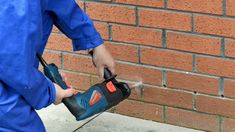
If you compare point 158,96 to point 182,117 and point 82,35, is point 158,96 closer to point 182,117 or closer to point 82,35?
point 182,117

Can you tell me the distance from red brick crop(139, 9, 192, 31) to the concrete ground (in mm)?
676

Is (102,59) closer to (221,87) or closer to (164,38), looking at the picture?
(164,38)

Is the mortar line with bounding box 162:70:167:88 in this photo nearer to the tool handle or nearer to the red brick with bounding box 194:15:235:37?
the red brick with bounding box 194:15:235:37

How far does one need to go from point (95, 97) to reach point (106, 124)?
82 centimetres

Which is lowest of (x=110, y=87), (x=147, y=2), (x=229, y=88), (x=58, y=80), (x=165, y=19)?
(x=229, y=88)

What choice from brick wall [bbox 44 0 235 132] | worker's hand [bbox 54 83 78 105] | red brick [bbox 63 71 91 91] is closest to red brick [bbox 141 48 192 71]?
brick wall [bbox 44 0 235 132]

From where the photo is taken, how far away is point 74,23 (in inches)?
125

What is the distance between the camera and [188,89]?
377 cm

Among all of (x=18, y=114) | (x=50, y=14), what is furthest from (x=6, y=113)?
(x=50, y=14)

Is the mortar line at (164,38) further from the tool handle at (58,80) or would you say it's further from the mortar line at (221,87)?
the tool handle at (58,80)

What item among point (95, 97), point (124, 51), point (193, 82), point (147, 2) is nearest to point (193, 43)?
point (193, 82)

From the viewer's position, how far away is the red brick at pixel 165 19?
11.9 feet

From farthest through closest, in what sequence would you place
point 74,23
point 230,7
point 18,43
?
point 230,7
point 74,23
point 18,43

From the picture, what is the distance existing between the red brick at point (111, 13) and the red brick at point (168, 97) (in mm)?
480
